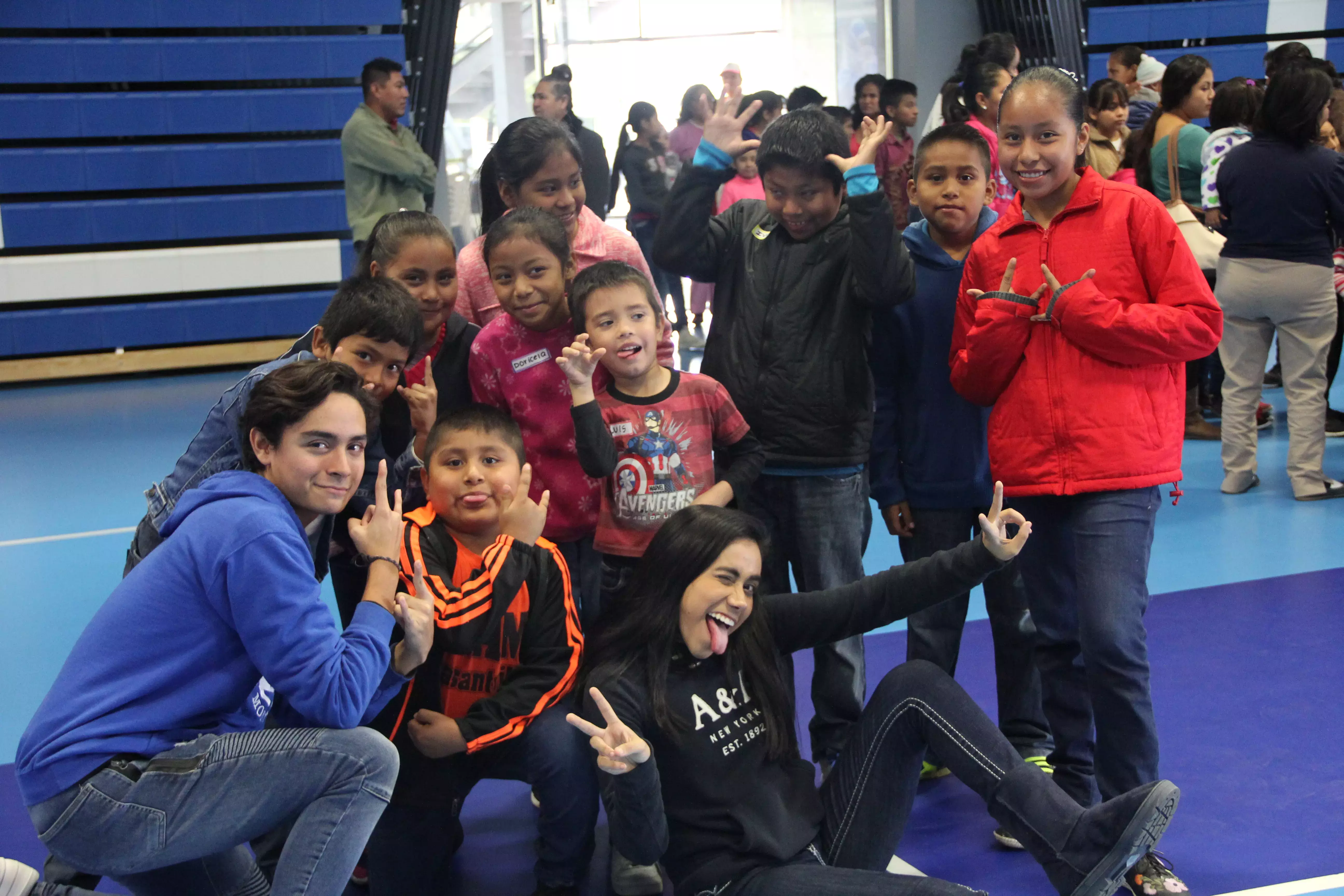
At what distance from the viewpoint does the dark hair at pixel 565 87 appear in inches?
296

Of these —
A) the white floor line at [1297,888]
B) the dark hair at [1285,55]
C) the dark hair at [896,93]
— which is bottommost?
the white floor line at [1297,888]

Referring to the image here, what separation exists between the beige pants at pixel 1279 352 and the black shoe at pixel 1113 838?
11.0 ft

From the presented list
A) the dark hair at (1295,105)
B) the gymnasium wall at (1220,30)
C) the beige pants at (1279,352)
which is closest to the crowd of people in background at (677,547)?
the dark hair at (1295,105)

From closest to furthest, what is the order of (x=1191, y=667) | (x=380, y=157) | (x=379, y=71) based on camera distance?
(x=1191, y=667) < (x=380, y=157) < (x=379, y=71)

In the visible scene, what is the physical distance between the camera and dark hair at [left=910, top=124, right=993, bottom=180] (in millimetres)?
2688

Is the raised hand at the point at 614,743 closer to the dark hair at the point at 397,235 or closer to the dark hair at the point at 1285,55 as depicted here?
the dark hair at the point at 397,235

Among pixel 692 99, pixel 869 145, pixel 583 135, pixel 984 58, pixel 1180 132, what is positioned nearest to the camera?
pixel 869 145

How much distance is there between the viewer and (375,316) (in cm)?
241

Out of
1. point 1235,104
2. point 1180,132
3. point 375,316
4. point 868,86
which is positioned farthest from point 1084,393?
point 868,86

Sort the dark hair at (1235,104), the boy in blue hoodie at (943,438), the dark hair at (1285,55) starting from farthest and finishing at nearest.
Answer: the dark hair at (1285,55)
the dark hair at (1235,104)
the boy in blue hoodie at (943,438)

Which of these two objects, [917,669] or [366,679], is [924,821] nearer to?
[917,669]

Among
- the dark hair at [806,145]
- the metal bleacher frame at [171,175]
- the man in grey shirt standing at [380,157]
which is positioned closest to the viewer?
the dark hair at [806,145]

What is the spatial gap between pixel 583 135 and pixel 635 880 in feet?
20.9

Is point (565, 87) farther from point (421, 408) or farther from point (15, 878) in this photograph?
point (15, 878)
